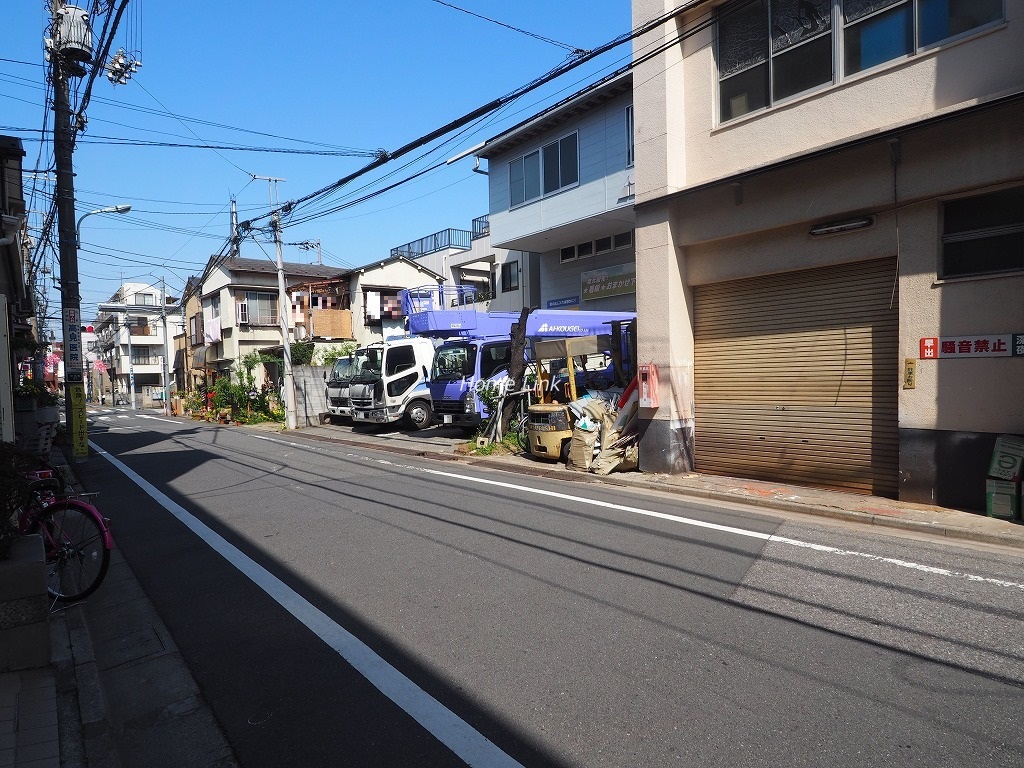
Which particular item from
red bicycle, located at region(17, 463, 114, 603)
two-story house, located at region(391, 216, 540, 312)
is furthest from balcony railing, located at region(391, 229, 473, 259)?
red bicycle, located at region(17, 463, 114, 603)

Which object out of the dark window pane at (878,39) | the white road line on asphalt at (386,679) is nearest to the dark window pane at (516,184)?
the dark window pane at (878,39)

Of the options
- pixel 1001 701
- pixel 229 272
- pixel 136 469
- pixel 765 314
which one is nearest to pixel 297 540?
pixel 1001 701

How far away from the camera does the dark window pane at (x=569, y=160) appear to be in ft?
70.2

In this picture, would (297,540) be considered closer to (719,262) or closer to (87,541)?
(87,541)

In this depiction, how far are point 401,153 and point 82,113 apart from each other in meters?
9.22

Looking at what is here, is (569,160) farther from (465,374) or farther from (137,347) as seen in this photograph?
(137,347)

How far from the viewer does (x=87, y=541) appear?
6074 mm

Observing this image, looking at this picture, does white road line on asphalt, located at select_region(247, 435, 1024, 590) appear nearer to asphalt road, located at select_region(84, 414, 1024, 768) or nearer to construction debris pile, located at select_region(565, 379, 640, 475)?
asphalt road, located at select_region(84, 414, 1024, 768)

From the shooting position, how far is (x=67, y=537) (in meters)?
5.92

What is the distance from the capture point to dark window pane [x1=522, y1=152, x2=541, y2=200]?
2284 centimetres

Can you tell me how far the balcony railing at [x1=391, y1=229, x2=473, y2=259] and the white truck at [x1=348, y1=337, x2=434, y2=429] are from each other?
1224 centimetres

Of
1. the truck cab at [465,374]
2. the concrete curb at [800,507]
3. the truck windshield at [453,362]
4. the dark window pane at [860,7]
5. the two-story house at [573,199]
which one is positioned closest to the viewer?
the concrete curb at [800,507]

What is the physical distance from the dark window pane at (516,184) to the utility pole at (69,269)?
42.5ft

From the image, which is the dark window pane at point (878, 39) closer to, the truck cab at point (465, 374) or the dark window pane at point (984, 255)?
the dark window pane at point (984, 255)
